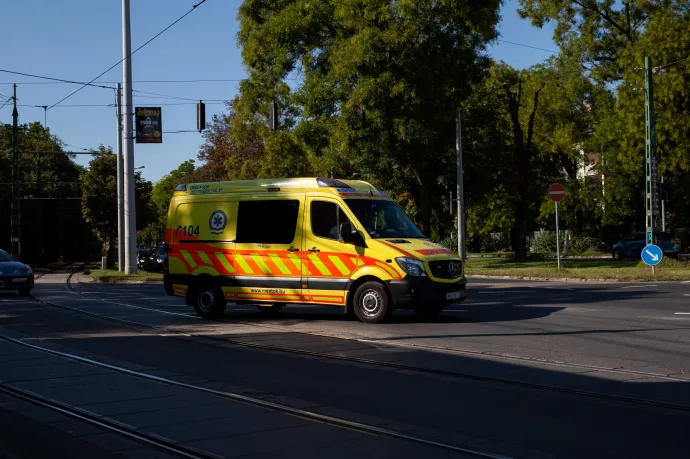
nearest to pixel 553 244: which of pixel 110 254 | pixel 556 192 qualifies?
pixel 556 192

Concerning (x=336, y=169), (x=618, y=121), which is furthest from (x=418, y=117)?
(x=618, y=121)

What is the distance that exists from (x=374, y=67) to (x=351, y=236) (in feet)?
62.6

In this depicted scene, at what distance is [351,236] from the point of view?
1502cm

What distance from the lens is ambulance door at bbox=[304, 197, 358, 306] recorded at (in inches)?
599

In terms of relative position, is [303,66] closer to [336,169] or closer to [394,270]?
[336,169]

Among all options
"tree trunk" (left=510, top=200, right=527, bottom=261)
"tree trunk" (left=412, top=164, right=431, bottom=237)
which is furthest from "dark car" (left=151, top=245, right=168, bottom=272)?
"tree trunk" (left=510, top=200, right=527, bottom=261)

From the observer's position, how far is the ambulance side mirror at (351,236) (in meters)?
15.0

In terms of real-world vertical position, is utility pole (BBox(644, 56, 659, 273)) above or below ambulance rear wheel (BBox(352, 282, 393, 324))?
above

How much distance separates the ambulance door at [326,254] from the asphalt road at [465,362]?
598 mm

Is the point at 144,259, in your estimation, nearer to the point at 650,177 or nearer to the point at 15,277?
the point at 15,277

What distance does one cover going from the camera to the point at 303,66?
119 ft

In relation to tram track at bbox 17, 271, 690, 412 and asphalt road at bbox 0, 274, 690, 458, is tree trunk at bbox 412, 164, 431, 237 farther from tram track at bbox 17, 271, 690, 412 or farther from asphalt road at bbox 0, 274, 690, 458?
tram track at bbox 17, 271, 690, 412

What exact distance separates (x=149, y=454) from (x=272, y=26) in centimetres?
3110

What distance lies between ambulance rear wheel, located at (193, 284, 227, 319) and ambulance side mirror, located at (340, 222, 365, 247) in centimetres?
300
